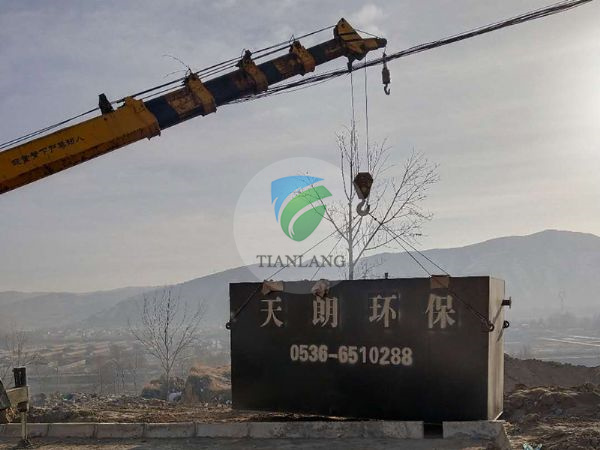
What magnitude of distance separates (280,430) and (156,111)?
662 centimetres

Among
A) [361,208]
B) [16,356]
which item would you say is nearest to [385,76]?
[361,208]

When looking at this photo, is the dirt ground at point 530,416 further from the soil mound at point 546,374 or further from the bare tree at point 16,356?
the bare tree at point 16,356

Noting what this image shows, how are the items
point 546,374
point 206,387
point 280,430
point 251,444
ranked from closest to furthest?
point 251,444, point 280,430, point 546,374, point 206,387

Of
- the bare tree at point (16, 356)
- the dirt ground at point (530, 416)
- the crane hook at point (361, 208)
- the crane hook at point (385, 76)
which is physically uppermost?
the crane hook at point (385, 76)

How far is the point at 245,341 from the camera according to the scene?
11.5 m

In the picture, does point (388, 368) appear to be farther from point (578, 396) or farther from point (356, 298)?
point (578, 396)

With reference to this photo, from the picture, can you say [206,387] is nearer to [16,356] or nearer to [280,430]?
[280,430]

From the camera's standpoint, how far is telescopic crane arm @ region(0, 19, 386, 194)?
1102cm

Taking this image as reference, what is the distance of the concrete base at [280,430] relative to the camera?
9.39m

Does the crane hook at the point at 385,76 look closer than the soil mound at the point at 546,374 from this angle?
Yes

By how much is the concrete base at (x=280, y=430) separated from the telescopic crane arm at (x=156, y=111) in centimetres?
481

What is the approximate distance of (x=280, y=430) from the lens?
33.2ft

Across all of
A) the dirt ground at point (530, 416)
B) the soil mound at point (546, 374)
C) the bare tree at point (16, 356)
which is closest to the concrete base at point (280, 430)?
the dirt ground at point (530, 416)

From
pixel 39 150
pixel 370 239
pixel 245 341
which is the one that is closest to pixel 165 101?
pixel 39 150
